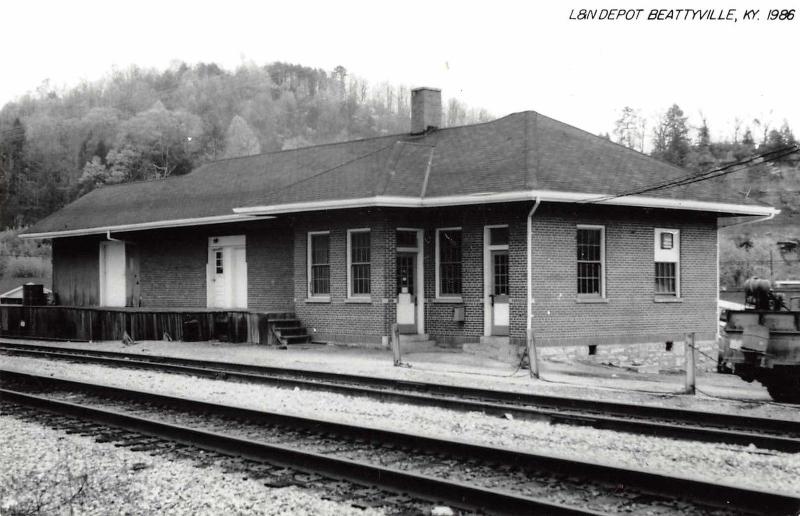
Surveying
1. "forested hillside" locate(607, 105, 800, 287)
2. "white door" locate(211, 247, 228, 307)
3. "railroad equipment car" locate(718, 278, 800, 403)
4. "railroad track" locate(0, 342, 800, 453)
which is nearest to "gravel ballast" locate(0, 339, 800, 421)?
"railroad equipment car" locate(718, 278, 800, 403)

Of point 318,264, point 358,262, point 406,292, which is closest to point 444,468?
point 406,292

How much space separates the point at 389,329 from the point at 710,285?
8959 millimetres

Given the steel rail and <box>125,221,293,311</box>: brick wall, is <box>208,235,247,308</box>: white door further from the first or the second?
the steel rail

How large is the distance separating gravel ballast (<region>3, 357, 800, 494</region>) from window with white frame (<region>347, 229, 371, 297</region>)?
709cm

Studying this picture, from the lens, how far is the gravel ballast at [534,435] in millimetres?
7805

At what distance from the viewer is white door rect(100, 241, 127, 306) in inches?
1174

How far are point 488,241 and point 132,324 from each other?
1178 centimetres

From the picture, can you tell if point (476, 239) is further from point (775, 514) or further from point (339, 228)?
point (775, 514)

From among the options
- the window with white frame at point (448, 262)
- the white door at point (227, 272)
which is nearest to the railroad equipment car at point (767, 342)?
the window with white frame at point (448, 262)

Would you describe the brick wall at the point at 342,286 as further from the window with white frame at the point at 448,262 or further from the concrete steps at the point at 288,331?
the window with white frame at the point at 448,262

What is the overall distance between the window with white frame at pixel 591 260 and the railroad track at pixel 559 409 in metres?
7.58

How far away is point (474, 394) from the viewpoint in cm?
1256

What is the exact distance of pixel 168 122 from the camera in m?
78.5

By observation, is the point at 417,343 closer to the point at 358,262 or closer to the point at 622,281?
the point at 358,262
